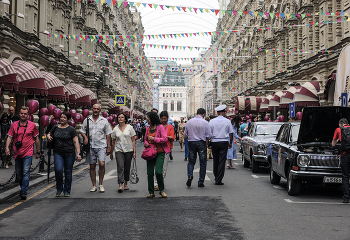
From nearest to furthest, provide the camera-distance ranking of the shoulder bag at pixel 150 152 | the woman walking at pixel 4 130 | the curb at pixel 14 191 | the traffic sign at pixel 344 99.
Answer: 1. the curb at pixel 14 191
2. the shoulder bag at pixel 150 152
3. the traffic sign at pixel 344 99
4. the woman walking at pixel 4 130

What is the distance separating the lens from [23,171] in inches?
352

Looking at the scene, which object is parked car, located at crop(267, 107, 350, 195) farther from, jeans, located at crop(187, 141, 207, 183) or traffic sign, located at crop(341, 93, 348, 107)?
traffic sign, located at crop(341, 93, 348, 107)

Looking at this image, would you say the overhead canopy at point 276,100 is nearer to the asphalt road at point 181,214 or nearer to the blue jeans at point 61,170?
the asphalt road at point 181,214

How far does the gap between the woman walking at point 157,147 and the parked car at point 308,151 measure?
267cm

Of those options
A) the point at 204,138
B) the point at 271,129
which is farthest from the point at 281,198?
the point at 271,129

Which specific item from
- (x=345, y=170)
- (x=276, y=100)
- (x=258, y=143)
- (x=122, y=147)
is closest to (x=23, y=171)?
(x=122, y=147)

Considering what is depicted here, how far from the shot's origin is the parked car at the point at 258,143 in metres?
13.9

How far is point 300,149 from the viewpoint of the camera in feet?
30.5

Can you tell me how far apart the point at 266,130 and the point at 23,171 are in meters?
9.03

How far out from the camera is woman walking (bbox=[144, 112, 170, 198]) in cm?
909

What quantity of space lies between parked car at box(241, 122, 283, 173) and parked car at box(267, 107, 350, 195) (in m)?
1.99

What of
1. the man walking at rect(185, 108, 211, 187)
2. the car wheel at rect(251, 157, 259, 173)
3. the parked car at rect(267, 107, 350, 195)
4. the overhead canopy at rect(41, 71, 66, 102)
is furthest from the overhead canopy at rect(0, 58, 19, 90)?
the parked car at rect(267, 107, 350, 195)

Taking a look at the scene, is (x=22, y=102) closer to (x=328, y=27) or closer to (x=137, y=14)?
(x=328, y=27)

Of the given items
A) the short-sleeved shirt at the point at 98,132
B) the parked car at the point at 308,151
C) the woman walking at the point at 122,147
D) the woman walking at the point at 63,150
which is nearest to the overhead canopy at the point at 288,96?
the parked car at the point at 308,151
